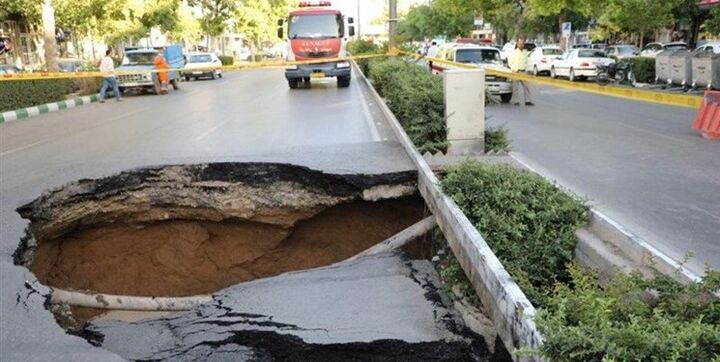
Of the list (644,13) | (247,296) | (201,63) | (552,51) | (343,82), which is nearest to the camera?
(247,296)

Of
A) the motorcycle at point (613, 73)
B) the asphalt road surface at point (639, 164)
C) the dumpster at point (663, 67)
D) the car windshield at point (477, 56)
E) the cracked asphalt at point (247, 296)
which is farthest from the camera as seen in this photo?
the motorcycle at point (613, 73)

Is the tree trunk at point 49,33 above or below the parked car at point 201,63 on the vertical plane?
above

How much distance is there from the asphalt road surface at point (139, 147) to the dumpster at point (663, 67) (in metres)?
12.1

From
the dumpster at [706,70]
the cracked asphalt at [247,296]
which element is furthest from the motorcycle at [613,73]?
the cracked asphalt at [247,296]

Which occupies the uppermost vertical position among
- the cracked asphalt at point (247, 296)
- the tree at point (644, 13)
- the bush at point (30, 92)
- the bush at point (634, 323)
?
the tree at point (644, 13)

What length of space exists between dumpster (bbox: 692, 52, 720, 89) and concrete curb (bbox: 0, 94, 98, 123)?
19.5 meters

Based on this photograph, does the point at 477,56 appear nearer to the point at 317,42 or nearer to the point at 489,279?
the point at 317,42

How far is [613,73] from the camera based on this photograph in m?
26.9

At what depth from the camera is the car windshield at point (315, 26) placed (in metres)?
22.2

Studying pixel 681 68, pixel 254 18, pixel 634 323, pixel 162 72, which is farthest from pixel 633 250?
pixel 254 18

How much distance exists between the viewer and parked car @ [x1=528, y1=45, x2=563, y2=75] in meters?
30.9

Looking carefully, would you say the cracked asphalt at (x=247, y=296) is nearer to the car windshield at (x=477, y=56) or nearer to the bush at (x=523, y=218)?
the bush at (x=523, y=218)

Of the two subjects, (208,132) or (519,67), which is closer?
(208,132)

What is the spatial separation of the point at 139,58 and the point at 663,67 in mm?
A: 19240
